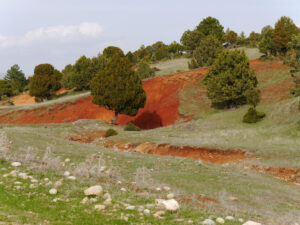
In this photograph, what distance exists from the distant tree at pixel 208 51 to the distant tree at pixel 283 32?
12964 mm

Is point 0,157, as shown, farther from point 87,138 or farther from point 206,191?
point 87,138

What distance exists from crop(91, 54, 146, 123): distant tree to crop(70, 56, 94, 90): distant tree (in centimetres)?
3365

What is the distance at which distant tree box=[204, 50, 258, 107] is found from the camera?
136ft

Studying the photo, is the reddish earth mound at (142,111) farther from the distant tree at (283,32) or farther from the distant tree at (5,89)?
the distant tree at (5,89)

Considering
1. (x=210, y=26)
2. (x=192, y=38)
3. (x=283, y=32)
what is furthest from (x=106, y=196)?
(x=210, y=26)

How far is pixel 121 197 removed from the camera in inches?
328

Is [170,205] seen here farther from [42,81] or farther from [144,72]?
[42,81]

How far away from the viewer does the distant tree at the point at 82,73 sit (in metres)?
73.7

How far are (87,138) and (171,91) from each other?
2803cm

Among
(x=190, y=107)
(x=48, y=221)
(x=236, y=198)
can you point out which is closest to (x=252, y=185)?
(x=236, y=198)

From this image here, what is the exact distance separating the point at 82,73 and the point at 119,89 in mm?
37569

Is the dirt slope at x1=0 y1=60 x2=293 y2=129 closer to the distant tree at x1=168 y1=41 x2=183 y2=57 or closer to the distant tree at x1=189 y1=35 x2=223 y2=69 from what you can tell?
the distant tree at x1=189 y1=35 x2=223 y2=69

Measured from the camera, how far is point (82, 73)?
73.7 metres

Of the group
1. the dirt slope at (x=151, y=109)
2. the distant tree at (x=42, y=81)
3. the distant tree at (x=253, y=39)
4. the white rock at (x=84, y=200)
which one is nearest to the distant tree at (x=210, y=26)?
the distant tree at (x=253, y=39)
